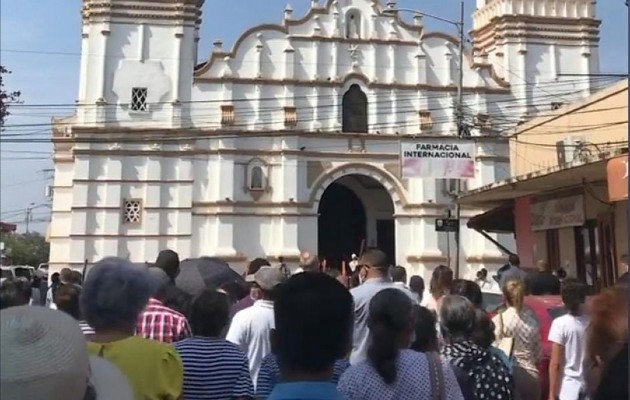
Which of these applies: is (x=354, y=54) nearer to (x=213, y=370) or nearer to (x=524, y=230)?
(x=524, y=230)

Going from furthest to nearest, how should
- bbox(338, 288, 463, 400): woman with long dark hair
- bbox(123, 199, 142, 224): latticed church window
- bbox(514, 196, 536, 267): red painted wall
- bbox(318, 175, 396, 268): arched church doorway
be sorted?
1. bbox(318, 175, 396, 268): arched church doorway
2. bbox(123, 199, 142, 224): latticed church window
3. bbox(514, 196, 536, 267): red painted wall
4. bbox(338, 288, 463, 400): woman with long dark hair

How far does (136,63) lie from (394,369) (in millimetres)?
25020

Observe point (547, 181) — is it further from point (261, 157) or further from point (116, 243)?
point (116, 243)

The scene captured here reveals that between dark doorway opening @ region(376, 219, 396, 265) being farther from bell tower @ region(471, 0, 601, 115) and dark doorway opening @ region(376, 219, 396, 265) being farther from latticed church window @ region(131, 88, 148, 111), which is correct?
latticed church window @ region(131, 88, 148, 111)

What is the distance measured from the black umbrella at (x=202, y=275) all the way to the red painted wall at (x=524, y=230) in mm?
13462

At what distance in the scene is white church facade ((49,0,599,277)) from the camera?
2541 cm

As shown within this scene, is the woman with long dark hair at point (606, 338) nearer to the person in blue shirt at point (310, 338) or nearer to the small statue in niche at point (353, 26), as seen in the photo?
the person in blue shirt at point (310, 338)

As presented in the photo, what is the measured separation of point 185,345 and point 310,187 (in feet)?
74.8

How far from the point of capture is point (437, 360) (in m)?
3.29

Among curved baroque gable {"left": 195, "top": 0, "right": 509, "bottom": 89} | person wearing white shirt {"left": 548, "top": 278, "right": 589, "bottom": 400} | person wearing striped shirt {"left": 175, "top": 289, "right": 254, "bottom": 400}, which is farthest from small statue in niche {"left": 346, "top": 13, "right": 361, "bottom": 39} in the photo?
person wearing striped shirt {"left": 175, "top": 289, "right": 254, "bottom": 400}

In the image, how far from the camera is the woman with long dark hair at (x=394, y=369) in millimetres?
3123

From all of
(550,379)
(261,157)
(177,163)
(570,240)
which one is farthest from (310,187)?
(550,379)

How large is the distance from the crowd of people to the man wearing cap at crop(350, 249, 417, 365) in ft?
0.06

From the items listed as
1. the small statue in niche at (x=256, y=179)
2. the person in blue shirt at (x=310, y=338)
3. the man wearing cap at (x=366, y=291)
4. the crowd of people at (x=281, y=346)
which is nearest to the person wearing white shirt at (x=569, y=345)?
the crowd of people at (x=281, y=346)
